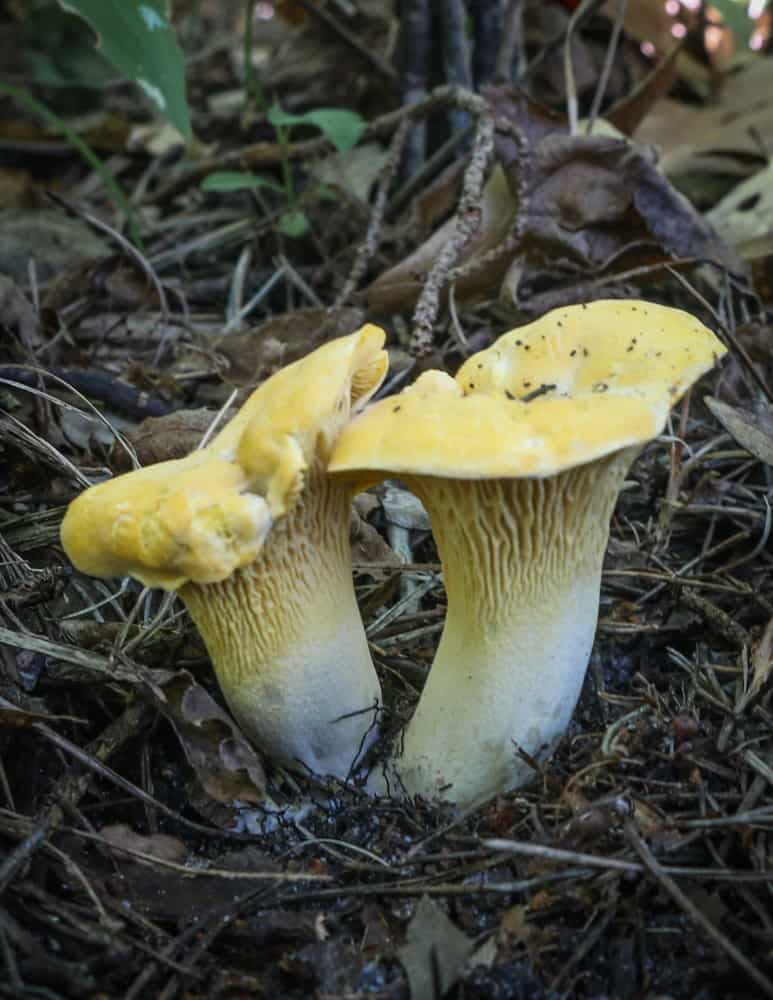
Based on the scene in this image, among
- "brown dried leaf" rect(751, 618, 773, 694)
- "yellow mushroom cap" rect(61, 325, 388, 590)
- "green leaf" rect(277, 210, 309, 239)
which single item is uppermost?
"yellow mushroom cap" rect(61, 325, 388, 590)

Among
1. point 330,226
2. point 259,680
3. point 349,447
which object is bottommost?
point 259,680

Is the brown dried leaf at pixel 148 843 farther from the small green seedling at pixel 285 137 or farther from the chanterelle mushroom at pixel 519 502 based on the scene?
the small green seedling at pixel 285 137

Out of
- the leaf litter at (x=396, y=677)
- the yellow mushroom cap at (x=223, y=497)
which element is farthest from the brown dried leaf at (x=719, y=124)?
the yellow mushroom cap at (x=223, y=497)

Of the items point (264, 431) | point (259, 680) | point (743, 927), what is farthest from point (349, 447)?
point (743, 927)

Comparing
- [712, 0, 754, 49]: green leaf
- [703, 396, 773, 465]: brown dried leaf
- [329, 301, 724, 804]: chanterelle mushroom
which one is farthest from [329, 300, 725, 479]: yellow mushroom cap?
[712, 0, 754, 49]: green leaf

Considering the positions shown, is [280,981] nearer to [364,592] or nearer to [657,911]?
[657,911]

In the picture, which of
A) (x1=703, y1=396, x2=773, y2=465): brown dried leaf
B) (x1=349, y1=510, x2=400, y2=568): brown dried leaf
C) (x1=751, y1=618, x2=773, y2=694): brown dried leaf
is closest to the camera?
(x1=751, y1=618, x2=773, y2=694): brown dried leaf

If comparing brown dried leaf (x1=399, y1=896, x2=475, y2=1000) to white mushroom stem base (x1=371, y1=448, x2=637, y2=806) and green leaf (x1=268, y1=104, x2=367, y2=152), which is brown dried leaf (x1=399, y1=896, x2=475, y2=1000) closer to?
white mushroom stem base (x1=371, y1=448, x2=637, y2=806)
